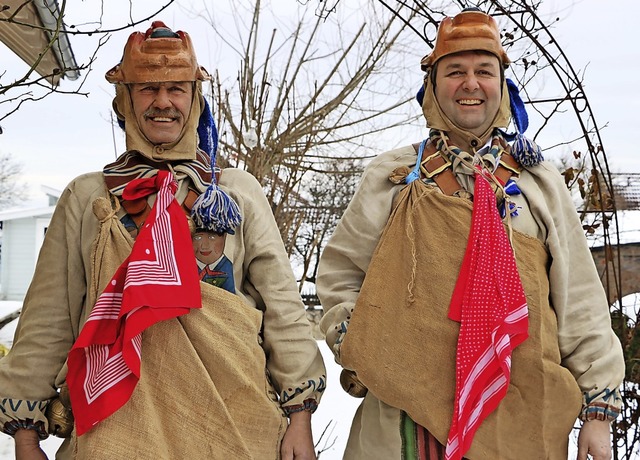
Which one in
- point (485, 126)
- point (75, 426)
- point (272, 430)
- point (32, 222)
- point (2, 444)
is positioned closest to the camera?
point (75, 426)

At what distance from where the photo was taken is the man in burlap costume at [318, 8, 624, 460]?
7.17 feet

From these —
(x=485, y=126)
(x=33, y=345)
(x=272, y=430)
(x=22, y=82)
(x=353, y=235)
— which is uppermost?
(x=22, y=82)

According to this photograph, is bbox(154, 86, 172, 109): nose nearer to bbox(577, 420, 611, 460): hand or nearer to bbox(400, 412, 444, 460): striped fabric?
bbox(400, 412, 444, 460): striped fabric

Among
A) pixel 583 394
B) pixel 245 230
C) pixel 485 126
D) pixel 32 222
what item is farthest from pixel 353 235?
pixel 32 222

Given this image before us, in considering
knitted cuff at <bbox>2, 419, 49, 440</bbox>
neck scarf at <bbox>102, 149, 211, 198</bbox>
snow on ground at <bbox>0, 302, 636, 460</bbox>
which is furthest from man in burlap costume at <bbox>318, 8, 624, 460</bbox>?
snow on ground at <bbox>0, 302, 636, 460</bbox>

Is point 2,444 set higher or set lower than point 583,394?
lower

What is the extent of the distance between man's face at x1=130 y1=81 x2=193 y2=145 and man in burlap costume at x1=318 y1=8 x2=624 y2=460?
626 mm

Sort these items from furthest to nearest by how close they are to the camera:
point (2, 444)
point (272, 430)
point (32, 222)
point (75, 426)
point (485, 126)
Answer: point (32, 222), point (2, 444), point (485, 126), point (272, 430), point (75, 426)

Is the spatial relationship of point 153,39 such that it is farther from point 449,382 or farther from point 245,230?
point 449,382

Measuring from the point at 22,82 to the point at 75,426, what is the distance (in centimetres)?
122

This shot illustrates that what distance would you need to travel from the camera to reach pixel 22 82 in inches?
102

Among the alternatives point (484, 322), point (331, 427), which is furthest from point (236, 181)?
point (331, 427)

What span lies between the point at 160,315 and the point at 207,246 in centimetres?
31

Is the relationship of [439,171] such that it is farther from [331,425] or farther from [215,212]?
[331,425]
